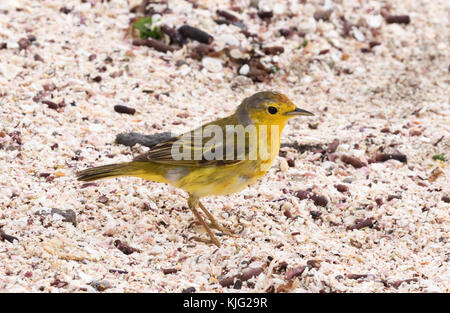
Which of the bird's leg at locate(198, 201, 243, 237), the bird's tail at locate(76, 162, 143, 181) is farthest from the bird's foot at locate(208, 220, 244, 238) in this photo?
the bird's tail at locate(76, 162, 143, 181)

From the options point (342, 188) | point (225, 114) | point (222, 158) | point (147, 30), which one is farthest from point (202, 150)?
point (147, 30)

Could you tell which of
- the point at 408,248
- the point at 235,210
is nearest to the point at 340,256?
the point at 408,248

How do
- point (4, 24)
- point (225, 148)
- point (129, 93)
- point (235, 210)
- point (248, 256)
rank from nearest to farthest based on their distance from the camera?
point (248, 256)
point (225, 148)
point (235, 210)
point (129, 93)
point (4, 24)

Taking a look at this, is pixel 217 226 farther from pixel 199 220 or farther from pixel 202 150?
pixel 202 150

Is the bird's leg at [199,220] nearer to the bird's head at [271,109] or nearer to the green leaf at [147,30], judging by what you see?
the bird's head at [271,109]

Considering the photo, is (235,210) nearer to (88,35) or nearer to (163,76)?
(163,76)
